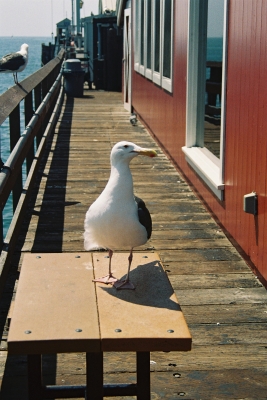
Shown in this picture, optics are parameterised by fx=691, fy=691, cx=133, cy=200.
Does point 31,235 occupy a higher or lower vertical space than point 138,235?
lower

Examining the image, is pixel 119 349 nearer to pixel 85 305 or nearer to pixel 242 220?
pixel 85 305

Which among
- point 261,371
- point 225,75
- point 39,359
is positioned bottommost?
point 261,371

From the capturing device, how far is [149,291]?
317cm

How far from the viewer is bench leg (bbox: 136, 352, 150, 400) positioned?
2850 mm

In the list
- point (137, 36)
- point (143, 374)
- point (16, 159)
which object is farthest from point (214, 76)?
point (137, 36)

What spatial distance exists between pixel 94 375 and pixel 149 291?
0.56 meters

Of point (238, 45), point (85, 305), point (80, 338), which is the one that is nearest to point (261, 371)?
point (85, 305)

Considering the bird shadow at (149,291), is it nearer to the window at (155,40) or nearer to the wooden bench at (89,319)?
the wooden bench at (89,319)

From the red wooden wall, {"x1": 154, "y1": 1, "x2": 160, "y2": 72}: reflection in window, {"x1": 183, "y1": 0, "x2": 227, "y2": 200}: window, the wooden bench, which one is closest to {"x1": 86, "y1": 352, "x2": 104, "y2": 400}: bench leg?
the wooden bench

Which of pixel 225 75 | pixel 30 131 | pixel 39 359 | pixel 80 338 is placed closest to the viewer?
pixel 80 338

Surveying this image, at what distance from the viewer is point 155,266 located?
3.56 m

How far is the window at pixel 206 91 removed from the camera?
686 centimetres

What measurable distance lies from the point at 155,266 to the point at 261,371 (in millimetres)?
807

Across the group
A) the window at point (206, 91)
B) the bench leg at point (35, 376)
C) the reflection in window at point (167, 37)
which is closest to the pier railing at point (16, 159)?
the bench leg at point (35, 376)
